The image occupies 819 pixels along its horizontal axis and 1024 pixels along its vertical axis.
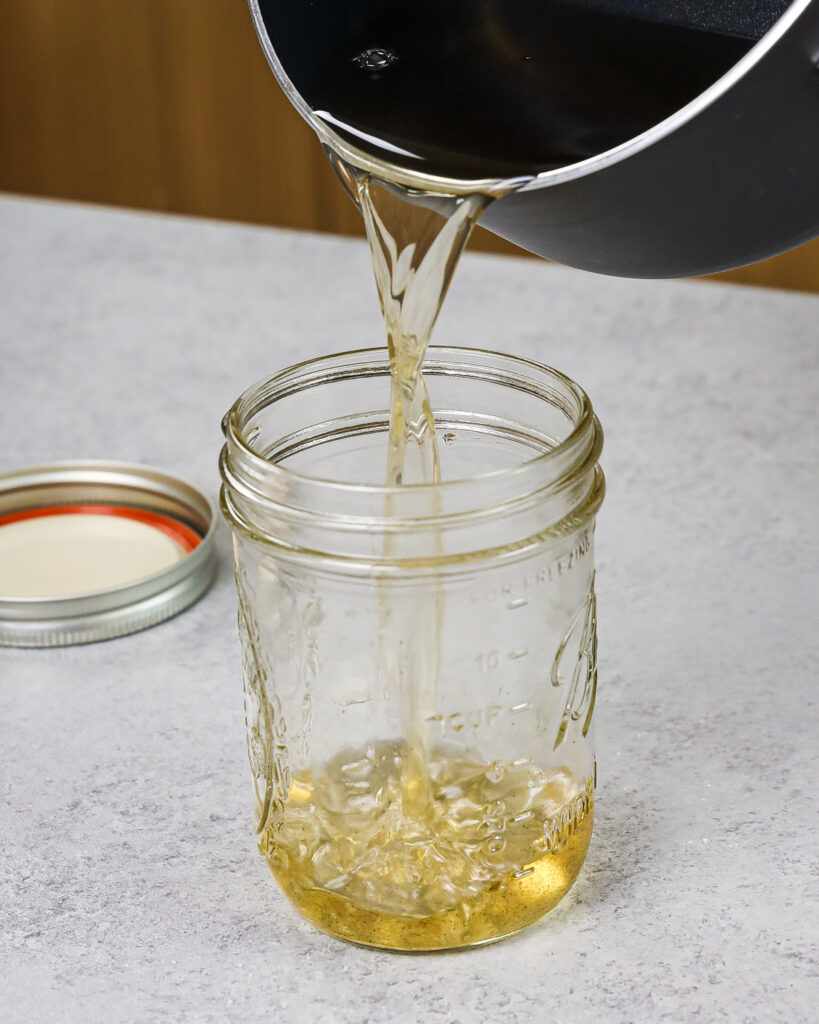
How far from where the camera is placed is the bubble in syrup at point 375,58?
82 centimetres

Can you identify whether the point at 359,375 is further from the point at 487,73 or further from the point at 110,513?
the point at 110,513

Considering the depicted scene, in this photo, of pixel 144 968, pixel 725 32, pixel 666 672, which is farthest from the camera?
pixel 666 672

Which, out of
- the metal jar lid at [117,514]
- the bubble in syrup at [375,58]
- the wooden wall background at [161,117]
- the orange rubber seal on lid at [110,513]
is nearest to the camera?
the bubble in syrup at [375,58]

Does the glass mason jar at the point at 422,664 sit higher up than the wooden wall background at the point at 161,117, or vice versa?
the glass mason jar at the point at 422,664

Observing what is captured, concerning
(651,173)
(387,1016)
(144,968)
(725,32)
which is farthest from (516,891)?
(725,32)

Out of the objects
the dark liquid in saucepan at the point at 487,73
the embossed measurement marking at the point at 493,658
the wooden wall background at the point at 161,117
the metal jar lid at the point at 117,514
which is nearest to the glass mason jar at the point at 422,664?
the embossed measurement marking at the point at 493,658

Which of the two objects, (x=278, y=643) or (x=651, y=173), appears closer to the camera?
(x=651, y=173)

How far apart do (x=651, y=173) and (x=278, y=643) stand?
32cm

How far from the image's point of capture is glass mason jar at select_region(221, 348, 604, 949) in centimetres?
73

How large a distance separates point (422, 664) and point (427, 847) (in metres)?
0.10

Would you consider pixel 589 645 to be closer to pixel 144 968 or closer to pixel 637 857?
pixel 637 857

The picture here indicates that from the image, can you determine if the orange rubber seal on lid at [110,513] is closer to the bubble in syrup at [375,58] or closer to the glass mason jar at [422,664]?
the glass mason jar at [422,664]

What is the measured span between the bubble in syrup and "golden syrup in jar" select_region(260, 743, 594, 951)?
386 mm

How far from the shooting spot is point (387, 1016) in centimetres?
74
